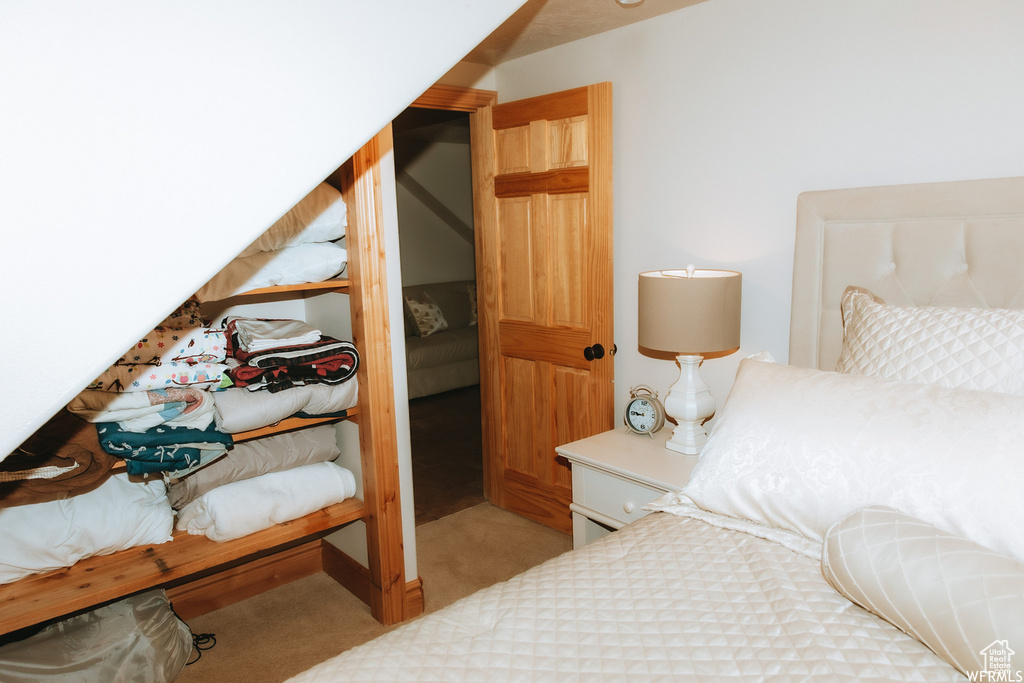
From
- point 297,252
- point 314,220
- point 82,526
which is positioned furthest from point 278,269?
point 82,526

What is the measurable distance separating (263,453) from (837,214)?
1993 millimetres

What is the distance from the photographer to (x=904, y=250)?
1914 millimetres

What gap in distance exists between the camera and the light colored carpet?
2152mm

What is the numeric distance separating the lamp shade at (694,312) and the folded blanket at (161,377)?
4.63ft

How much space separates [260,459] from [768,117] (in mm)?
2066

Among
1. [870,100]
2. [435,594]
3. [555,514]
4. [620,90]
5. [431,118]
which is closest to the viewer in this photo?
[870,100]

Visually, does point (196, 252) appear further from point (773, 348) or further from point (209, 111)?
point (773, 348)

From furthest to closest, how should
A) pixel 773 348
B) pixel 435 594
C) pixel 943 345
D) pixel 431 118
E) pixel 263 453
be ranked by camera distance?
1. pixel 431 118
2. pixel 435 594
3. pixel 773 348
4. pixel 263 453
5. pixel 943 345

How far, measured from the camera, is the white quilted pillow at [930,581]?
0.99m

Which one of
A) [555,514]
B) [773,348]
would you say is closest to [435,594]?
[555,514]

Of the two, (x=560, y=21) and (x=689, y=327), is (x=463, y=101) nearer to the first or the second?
(x=560, y=21)

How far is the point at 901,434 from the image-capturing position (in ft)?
4.24

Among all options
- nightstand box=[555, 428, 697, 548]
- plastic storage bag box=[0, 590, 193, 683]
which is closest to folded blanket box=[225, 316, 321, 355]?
plastic storage bag box=[0, 590, 193, 683]

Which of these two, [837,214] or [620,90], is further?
[620,90]
